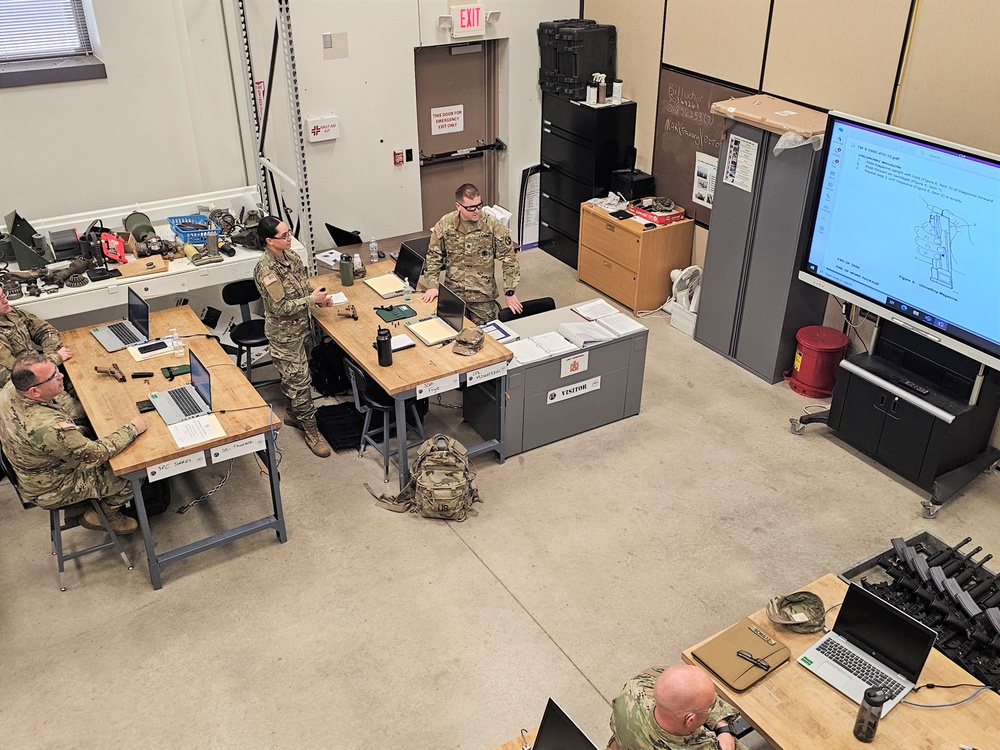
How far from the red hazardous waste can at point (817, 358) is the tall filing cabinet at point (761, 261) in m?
0.14

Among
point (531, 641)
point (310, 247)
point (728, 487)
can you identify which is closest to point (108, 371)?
point (310, 247)

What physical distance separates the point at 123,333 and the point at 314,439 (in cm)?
134

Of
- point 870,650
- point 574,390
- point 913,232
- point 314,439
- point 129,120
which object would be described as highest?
point 129,120

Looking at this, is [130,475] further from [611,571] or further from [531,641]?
[611,571]

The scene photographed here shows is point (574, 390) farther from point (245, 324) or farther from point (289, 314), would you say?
point (245, 324)

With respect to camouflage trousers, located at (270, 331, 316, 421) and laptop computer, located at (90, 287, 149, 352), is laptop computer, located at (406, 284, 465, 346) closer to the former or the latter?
camouflage trousers, located at (270, 331, 316, 421)

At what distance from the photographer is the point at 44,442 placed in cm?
418

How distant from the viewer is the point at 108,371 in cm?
493

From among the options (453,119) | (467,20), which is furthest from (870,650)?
(453,119)

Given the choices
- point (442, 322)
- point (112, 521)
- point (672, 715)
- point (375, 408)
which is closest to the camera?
point (672, 715)

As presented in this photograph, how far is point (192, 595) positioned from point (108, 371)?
4.46 ft

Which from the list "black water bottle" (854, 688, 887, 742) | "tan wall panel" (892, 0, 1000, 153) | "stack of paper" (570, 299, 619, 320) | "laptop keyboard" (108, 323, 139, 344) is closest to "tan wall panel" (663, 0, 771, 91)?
"tan wall panel" (892, 0, 1000, 153)

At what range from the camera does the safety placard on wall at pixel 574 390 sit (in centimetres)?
561

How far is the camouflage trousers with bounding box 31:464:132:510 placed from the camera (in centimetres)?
441
